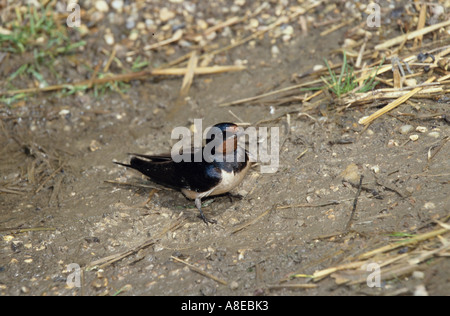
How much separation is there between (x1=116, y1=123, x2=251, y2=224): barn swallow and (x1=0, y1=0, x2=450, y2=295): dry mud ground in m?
0.18

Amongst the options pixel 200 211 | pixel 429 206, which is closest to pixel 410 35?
pixel 429 206

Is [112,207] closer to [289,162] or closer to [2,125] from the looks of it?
[289,162]

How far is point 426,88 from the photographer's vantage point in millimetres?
4340

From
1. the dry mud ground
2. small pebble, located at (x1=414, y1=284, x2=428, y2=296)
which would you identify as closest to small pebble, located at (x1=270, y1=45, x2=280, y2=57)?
the dry mud ground

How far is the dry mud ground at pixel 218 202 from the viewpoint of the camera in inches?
129

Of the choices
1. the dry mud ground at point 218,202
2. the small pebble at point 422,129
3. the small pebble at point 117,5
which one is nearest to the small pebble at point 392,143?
the dry mud ground at point 218,202

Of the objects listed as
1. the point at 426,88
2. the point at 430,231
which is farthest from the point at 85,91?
the point at 430,231

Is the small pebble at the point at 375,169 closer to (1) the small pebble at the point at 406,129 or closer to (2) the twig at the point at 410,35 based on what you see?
(1) the small pebble at the point at 406,129

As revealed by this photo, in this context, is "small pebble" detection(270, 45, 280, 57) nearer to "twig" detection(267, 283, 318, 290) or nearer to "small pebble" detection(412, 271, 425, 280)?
"twig" detection(267, 283, 318, 290)

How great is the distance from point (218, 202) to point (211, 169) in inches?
15.4

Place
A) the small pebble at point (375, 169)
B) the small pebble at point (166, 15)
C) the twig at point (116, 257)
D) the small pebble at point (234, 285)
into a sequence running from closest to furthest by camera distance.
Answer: the small pebble at point (234, 285) → the twig at point (116, 257) → the small pebble at point (375, 169) → the small pebble at point (166, 15)

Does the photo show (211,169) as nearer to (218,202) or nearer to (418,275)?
(218,202)

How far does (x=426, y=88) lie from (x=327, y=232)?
1802mm

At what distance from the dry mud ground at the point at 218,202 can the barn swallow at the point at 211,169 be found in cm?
18
